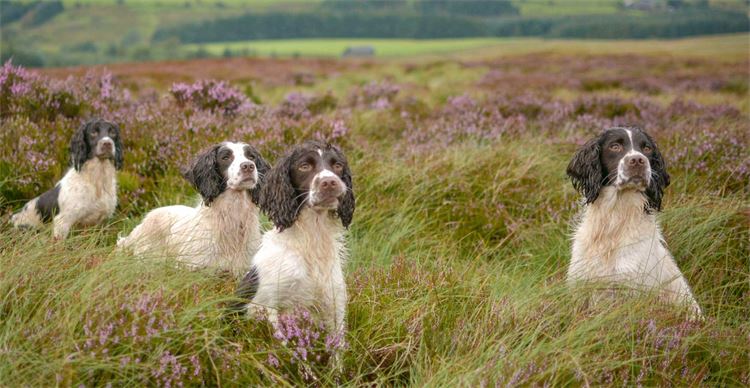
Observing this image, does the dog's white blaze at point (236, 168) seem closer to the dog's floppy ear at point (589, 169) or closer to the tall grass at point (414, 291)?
the tall grass at point (414, 291)

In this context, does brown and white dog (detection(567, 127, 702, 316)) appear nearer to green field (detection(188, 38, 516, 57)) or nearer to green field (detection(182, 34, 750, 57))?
green field (detection(182, 34, 750, 57))

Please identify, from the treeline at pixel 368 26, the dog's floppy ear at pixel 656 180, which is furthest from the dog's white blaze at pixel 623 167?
the treeline at pixel 368 26

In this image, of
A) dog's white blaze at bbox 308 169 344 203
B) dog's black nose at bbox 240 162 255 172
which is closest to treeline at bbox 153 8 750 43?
dog's black nose at bbox 240 162 255 172

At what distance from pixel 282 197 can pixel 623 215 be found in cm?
218

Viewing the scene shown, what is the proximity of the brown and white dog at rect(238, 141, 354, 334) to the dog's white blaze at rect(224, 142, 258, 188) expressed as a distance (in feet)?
2.29

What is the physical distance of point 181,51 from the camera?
73.6 m

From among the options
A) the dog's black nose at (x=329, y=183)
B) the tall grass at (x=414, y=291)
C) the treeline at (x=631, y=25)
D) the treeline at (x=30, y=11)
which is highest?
the treeline at (x=30, y=11)

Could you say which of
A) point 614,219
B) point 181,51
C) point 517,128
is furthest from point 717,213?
point 181,51

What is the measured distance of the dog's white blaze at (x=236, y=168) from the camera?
444cm

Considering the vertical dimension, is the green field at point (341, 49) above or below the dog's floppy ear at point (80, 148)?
below

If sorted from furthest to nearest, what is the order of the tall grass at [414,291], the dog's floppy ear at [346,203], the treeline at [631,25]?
the treeline at [631,25] < the dog's floppy ear at [346,203] < the tall grass at [414,291]

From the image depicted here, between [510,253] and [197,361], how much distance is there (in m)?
3.38

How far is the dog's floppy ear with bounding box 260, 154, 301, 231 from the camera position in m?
3.64

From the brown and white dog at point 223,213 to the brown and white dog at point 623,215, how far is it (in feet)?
7.07
